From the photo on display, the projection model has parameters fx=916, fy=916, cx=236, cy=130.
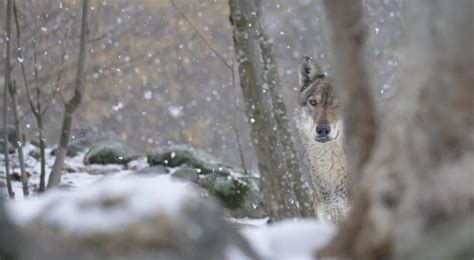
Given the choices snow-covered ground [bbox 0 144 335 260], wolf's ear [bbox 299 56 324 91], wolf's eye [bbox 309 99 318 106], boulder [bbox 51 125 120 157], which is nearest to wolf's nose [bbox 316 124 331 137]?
wolf's eye [bbox 309 99 318 106]

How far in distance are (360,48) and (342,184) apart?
476cm

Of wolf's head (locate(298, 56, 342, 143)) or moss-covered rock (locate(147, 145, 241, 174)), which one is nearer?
wolf's head (locate(298, 56, 342, 143))

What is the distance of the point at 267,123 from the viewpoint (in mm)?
6617

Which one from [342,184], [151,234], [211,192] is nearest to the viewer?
[151,234]

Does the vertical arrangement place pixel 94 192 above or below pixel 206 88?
below

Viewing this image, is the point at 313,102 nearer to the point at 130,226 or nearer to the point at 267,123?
the point at 267,123

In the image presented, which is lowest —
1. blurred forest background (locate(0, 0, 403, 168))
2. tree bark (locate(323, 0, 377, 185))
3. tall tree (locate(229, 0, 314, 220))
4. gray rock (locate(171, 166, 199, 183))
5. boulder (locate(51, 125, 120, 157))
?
tree bark (locate(323, 0, 377, 185))

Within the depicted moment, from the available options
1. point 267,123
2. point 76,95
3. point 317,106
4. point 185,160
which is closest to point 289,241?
point 267,123

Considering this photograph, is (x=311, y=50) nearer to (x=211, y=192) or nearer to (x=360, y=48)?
(x=211, y=192)

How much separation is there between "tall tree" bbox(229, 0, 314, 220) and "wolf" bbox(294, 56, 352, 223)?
5.63 ft

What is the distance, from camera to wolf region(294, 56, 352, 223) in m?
8.50

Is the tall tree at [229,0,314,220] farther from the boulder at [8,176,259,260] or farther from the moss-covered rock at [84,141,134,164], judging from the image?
the moss-covered rock at [84,141,134,164]

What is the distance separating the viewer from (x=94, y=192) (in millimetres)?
3082

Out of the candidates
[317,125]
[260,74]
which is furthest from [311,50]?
[260,74]
